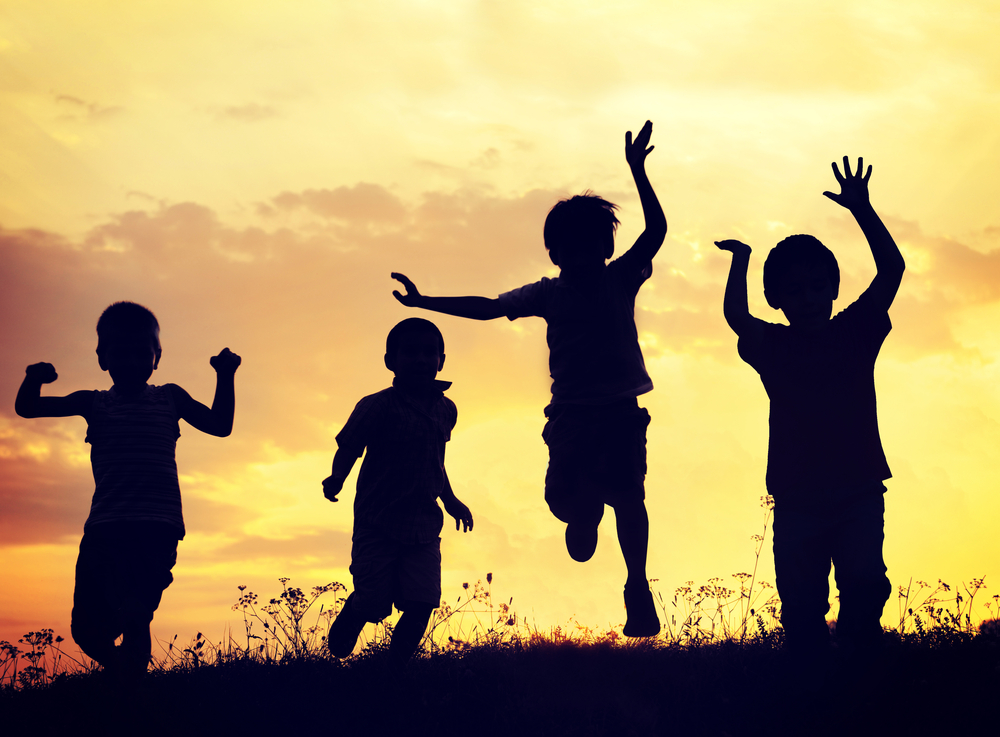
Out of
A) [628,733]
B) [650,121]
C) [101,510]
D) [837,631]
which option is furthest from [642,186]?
[101,510]

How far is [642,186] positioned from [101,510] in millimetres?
4489

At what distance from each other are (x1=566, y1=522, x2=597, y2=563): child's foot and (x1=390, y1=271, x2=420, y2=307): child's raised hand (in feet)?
6.47

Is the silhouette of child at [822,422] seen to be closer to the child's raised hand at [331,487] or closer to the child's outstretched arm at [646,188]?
the child's outstretched arm at [646,188]

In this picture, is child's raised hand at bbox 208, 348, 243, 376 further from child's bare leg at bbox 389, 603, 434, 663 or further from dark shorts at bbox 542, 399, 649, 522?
dark shorts at bbox 542, 399, 649, 522

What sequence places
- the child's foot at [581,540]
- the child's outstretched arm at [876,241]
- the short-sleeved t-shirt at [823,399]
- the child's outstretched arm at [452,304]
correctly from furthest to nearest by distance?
the child's foot at [581,540] < the child's outstretched arm at [452,304] < the child's outstretched arm at [876,241] < the short-sleeved t-shirt at [823,399]

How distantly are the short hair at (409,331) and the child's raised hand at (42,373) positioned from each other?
2.55m

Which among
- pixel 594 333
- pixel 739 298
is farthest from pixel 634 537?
pixel 739 298

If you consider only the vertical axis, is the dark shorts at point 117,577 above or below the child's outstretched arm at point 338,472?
below

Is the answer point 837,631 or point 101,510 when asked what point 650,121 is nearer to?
point 837,631

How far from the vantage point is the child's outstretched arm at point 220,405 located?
6.85 m

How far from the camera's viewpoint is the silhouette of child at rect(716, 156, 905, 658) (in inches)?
212

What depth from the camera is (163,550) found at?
663 centimetres

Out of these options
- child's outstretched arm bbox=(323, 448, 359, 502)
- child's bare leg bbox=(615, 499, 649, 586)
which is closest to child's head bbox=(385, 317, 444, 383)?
child's outstretched arm bbox=(323, 448, 359, 502)

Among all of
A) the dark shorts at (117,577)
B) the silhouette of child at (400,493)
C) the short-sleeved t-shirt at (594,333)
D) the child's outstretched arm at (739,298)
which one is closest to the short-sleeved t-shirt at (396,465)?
the silhouette of child at (400,493)
